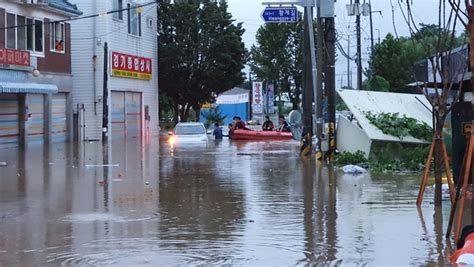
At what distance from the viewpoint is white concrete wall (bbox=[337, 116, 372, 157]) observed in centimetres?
2208

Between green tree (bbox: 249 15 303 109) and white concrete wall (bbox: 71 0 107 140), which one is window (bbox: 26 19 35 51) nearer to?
white concrete wall (bbox: 71 0 107 140)

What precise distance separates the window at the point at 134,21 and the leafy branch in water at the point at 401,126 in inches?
1172

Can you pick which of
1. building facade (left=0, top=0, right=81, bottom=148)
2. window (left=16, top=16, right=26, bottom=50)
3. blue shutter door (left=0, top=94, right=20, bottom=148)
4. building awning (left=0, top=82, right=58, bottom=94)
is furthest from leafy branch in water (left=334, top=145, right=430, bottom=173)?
window (left=16, top=16, right=26, bottom=50)

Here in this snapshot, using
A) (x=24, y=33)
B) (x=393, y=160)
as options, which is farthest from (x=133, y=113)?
(x=393, y=160)

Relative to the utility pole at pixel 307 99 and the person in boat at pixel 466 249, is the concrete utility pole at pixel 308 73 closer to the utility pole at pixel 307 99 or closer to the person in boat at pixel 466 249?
the utility pole at pixel 307 99

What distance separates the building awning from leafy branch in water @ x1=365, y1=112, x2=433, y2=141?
17865 mm

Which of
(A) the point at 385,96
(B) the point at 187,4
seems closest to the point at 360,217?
(A) the point at 385,96

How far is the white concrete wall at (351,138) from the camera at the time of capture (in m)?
22.1

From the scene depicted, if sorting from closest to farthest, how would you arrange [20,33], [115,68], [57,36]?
[20,33] < [57,36] < [115,68]

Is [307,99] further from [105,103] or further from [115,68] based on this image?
[115,68]

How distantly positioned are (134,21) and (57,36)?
403 inches

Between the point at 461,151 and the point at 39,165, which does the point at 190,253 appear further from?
the point at 39,165

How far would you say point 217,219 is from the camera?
39.4ft

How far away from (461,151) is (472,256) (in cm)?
659
